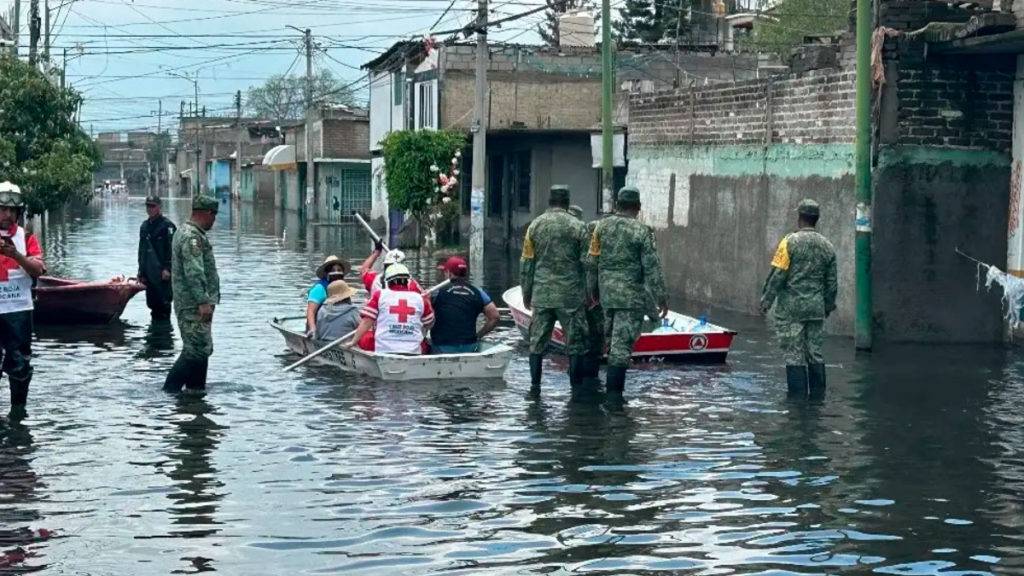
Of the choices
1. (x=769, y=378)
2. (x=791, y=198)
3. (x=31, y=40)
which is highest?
(x=31, y=40)

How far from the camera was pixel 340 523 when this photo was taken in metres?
9.33

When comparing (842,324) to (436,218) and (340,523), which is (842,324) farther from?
(436,218)

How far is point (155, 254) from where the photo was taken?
2106 cm

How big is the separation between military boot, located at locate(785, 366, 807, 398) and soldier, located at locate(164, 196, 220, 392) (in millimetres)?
5290

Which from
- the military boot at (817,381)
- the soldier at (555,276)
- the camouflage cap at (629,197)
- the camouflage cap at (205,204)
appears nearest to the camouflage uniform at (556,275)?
the soldier at (555,276)

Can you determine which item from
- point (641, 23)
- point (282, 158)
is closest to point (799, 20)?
point (641, 23)

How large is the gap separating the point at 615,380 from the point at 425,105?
113 feet

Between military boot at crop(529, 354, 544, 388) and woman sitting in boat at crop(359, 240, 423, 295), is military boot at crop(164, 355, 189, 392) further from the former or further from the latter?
military boot at crop(529, 354, 544, 388)

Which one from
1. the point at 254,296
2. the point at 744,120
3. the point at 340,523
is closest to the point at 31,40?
the point at 254,296

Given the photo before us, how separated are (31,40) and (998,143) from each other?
32902 millimetres

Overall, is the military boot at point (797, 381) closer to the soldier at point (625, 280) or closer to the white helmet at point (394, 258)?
the soldier at point (625, 280)

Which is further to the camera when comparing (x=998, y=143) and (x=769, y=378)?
(x=998, y=143)

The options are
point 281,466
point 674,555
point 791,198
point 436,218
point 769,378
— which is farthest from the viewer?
point 436,218

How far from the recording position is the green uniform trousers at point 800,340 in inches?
566
